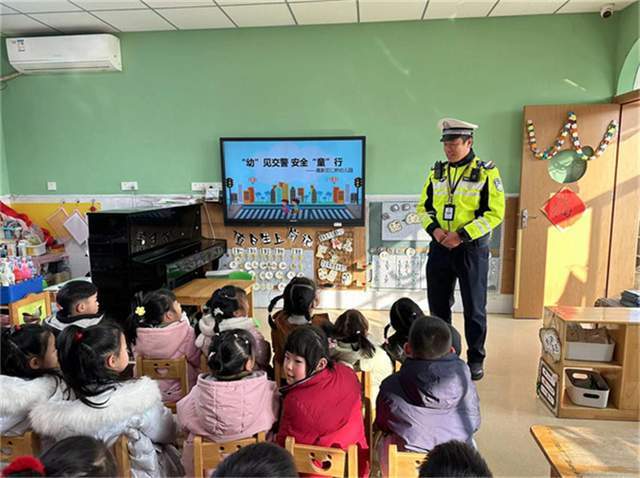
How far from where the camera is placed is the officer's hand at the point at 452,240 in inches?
107

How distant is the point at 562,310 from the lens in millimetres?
2568

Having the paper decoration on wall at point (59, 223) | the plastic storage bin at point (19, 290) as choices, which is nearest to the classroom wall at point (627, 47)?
the plastic storage bin at point (19, 290)

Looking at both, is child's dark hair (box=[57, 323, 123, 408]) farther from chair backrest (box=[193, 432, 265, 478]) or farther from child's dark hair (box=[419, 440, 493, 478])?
child's dark hair (box=[419, 440, 493, 478])

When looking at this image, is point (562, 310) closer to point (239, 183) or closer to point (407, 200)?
point (407, 200)

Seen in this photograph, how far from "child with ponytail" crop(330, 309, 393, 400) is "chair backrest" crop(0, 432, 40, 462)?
1.15 meters

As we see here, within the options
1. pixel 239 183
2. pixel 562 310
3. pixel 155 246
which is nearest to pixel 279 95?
pixel 239 183

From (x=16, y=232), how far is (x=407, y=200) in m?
3.77

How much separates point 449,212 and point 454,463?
2035mm

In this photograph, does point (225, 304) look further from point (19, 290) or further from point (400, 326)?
point (19, 290)

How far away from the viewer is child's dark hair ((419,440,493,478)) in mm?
953

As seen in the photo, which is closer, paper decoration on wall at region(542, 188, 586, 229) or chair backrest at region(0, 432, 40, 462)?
chair backrest at region(0, 432, 40, 462)

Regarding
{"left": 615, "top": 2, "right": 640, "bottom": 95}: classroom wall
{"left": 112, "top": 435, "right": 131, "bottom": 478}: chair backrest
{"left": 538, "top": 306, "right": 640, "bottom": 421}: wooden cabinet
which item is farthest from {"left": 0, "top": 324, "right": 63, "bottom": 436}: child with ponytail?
{"left": 615, "top": 2, "right": 640, "bottom": 95}: classroom wall

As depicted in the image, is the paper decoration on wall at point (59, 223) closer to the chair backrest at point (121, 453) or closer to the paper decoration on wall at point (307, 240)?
the paper decoration on wall at point (307, 240)

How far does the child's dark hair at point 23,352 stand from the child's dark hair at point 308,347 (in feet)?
2.85
